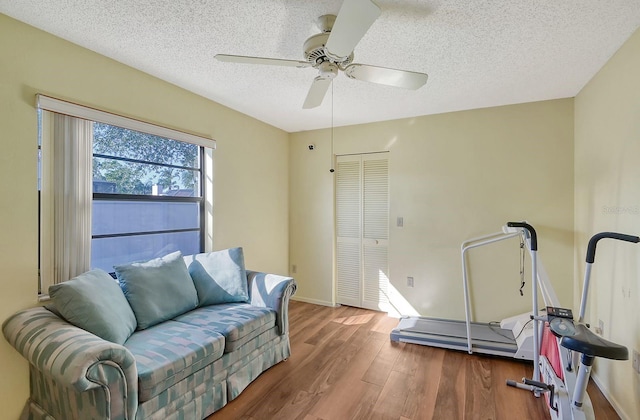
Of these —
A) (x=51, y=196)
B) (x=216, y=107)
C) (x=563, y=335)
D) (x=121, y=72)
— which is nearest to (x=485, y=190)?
(x=563, y=335)

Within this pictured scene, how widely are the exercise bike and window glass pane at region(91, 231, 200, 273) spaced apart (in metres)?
2.97

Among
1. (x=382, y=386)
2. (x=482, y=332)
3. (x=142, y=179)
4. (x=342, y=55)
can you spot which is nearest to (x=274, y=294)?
(x=382, y=386)

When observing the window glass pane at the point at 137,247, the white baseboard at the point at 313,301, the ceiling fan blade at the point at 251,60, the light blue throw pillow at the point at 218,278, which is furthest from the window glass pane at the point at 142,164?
the white baseboard at the point at 313,301

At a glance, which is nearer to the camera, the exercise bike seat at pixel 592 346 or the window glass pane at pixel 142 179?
the exercise bike seat at pixel 592 346

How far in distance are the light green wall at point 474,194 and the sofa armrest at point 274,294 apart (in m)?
1.54

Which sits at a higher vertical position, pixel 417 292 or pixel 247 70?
pixel 247 70

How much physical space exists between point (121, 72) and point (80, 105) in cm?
45

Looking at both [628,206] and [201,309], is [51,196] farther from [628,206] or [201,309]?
[628,206]

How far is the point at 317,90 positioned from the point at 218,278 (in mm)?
1804

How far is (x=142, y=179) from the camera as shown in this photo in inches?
99.3

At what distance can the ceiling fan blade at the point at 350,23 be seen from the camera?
1175mm

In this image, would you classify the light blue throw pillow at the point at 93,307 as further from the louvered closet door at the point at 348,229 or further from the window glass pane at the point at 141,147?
the louvered closet door at the point at 348,229

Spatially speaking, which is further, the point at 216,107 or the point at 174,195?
the point at 216,107

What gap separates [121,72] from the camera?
89.0 inches
